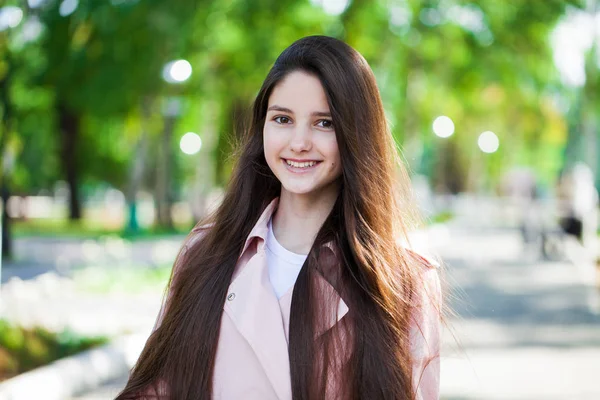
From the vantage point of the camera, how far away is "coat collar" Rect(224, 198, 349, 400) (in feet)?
8.24

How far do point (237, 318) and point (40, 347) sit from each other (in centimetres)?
639

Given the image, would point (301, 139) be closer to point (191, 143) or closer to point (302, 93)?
point (302, 93)

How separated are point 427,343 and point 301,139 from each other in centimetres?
66

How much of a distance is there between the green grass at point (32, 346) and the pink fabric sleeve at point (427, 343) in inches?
218

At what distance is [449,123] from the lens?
89.9 ft

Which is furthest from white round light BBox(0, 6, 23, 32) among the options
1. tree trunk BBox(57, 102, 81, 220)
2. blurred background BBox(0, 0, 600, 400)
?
tree trunk BBox(57, 102, 81, 220)

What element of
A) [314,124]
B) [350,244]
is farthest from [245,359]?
[314,124]

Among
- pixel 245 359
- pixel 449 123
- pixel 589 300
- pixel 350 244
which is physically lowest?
pixel 589 300

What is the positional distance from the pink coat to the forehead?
45 centimetres

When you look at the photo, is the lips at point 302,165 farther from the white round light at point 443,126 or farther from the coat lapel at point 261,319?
the white round light at point 443,126

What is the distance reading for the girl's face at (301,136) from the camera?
2.64 metres

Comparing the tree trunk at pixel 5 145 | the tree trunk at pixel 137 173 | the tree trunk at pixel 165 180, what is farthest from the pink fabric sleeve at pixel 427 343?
the tree trunk at pixel 165 180

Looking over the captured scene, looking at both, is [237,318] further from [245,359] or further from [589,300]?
[589,300]

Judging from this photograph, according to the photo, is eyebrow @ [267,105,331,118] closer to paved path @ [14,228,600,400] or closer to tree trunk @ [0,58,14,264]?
paved path @ [14,228,600,400]
